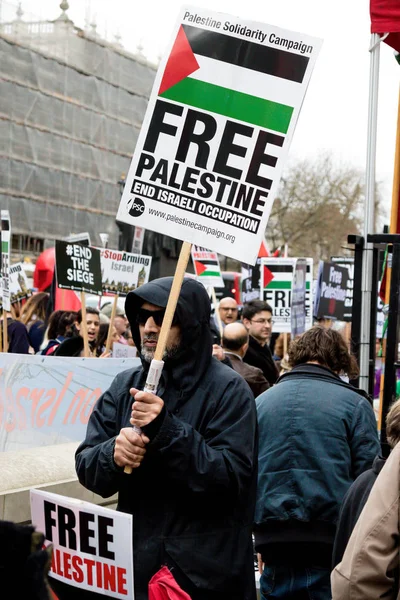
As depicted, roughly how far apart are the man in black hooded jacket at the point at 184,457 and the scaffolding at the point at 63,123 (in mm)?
40434

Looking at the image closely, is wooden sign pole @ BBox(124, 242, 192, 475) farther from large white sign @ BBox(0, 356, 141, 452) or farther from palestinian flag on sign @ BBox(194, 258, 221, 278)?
palestinian flag on sign @ BBox(194, 258, 221, 278)

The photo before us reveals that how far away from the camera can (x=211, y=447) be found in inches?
134

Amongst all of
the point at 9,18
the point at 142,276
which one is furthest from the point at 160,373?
the point at 9,18

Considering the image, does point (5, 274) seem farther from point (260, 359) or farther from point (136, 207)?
point (136, 207)

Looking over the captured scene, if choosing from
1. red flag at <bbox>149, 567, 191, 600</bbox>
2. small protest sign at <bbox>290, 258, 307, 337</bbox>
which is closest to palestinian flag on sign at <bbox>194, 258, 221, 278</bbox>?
small protest sign at <bbox>290, 258, 307, 337</bbox>

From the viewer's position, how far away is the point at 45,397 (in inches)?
279

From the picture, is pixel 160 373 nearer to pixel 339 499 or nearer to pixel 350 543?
pixel 350 543

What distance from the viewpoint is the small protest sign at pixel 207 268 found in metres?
14.8

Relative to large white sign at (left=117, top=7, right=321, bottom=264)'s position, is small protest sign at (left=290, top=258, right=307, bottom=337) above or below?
below

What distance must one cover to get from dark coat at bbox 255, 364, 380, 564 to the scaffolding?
39.8 meters

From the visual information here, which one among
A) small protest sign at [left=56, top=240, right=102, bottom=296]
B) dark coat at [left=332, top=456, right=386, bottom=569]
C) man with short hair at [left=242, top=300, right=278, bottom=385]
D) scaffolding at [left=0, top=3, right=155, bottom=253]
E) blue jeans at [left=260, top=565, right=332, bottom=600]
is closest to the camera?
dark coat at [left=332, top=456, right=386, bottom=569]

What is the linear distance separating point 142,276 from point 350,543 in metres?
10.4

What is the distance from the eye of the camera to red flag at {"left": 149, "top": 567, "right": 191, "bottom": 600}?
324 centimetres

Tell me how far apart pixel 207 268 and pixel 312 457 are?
35.5 feet
